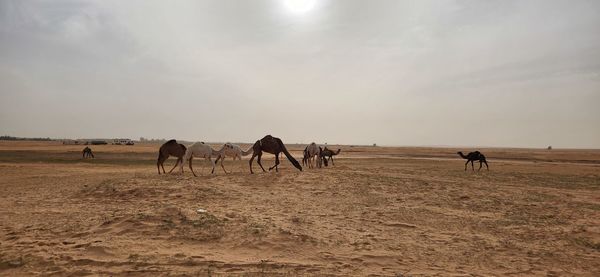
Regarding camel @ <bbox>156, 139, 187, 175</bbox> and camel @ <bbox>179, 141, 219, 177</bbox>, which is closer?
camel @ <bbox>179, 141, 219, 177</bbox>

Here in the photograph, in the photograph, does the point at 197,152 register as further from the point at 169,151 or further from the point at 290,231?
the point at 290,231

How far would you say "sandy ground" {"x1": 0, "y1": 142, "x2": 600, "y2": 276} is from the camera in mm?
6492

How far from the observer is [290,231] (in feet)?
27.4

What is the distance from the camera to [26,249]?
23.2 feet

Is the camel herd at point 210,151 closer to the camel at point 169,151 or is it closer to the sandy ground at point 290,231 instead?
the camel at point 169,151

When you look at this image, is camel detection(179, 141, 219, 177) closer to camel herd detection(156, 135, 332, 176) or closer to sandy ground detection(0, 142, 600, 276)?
camel herd detection(156, 135, 332, 176)

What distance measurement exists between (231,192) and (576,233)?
33.0ft

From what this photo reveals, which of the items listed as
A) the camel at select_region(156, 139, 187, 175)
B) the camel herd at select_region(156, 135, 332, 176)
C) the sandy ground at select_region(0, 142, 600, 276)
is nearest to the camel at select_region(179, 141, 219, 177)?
the camel herd at select_region(156, 135, 332, 176)

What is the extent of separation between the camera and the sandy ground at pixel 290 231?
6.49 meters

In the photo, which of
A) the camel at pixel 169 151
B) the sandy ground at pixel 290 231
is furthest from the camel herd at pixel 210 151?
the sandy ground at pixel 290 231

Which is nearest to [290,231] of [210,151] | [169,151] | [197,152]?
[197,152]

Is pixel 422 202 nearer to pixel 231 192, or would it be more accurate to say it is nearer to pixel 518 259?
pixel 518 259

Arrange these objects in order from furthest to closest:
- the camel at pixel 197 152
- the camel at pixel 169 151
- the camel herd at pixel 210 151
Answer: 1. the camel at pixel 169 151
2. the camel herd at pixel 210 151
3. the camel at pixel 197 152

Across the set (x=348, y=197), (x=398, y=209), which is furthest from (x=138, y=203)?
(x=398, y=209)
